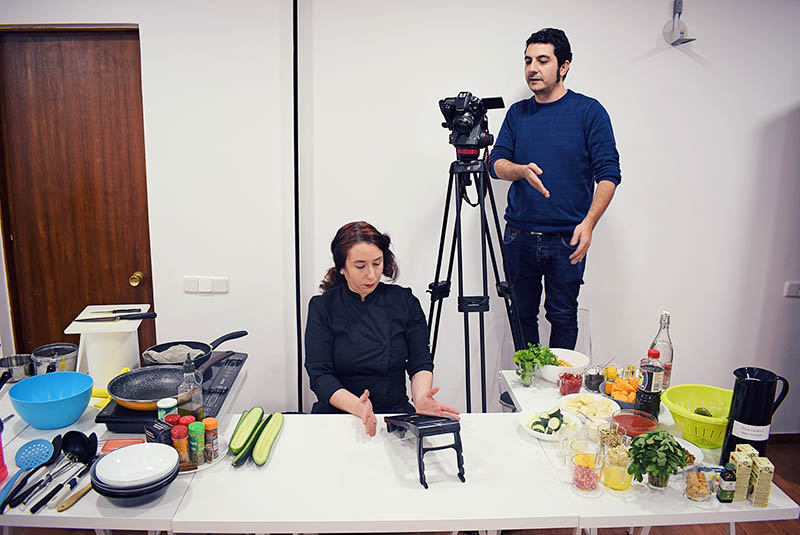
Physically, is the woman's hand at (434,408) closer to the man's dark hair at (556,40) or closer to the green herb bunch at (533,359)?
the green herb bunch at (533,359)

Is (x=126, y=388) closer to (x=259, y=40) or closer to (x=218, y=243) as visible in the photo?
(x=218, y=243)

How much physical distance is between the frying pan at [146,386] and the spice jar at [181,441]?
0.16 metres

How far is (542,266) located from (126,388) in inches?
75.5

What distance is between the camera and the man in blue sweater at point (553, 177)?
261 centimetres

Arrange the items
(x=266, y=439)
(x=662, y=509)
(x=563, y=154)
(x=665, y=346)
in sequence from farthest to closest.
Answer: (x=563, y=154) → (x=665, y=346) → (x=266, y=439) → (x=662, y=509)

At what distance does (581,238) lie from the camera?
8.53ft

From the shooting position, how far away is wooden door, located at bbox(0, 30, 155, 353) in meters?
2.91

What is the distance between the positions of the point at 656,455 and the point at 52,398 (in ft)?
5.91

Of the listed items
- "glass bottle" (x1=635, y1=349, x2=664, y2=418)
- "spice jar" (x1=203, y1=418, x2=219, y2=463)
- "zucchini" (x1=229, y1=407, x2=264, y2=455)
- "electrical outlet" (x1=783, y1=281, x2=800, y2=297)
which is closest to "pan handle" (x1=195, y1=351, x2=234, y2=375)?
"zucchini" (x1=229, y1=407, x2=264, y2=455)

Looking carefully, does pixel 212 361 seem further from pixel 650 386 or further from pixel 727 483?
pixel 727 483

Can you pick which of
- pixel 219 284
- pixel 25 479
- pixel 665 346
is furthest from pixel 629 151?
pixel 25 479

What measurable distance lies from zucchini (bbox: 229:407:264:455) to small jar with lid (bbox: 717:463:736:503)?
128 centimetres

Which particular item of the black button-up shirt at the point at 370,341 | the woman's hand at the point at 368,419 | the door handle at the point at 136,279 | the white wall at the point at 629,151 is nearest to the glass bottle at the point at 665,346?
the black button-up shirt at the point at 370,341

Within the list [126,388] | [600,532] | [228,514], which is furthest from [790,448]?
[126,388]
